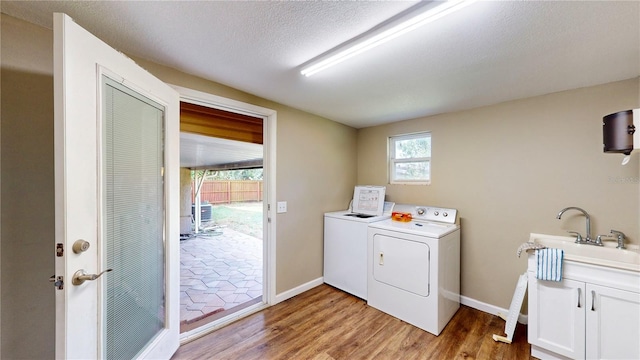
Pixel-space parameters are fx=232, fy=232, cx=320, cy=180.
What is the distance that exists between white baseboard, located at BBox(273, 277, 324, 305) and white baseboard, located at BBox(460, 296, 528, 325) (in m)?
1.66

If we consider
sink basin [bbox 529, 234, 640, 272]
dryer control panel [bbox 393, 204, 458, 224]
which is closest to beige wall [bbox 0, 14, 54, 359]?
dryer control panel [bbox 393, 204, 458, 224]

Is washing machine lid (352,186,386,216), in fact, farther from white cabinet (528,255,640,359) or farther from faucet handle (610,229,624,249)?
faucet handle (610,229,624,249)

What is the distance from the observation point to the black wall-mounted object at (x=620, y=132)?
4.80 feet

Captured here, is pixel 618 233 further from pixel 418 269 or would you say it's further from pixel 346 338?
pixel 346 338

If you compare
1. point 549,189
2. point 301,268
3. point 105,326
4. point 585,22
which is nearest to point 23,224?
point 105,326

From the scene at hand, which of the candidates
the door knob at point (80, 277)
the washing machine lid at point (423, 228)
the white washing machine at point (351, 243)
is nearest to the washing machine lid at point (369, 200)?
the white washing machine at point (351, 243)

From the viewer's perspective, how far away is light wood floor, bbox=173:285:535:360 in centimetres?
181

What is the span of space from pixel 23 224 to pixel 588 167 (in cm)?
395

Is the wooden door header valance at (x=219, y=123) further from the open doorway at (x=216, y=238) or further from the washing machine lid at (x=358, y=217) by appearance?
the washing machine lid at (x=358, y=217)

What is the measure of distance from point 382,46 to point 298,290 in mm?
2603

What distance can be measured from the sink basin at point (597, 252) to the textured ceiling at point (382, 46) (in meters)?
1.31

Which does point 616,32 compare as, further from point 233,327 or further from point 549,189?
point 233,327

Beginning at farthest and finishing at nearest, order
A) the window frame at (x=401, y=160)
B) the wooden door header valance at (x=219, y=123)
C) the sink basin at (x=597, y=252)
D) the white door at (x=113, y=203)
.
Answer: the window frame at (x=401, y=160), the wooden door header valance at (x=219, y=123), the sink basin at (x=597, y=252), the white door at (x=113, y=203)

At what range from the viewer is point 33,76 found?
4.25 ft
